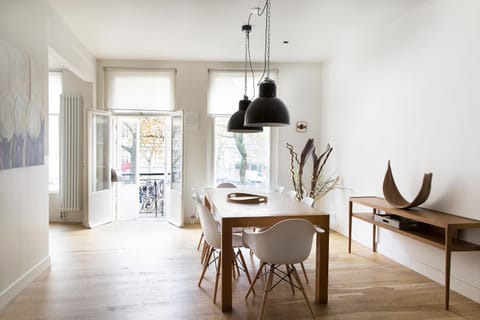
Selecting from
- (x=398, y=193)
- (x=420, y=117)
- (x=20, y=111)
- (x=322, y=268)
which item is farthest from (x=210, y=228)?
(x=420, y=117)

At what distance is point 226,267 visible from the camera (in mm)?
2609

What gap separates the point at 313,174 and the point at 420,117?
7.11 ft

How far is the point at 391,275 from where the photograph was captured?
3434 mm

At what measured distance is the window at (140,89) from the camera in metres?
5.70

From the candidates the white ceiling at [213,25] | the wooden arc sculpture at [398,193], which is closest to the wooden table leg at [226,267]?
the wooden arc sculpture at [398,193]

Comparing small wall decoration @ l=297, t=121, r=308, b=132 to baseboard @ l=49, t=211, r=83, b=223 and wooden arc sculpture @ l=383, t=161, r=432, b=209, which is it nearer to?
wooden arc sculpture @ l=383, t=161, r=432, b=209

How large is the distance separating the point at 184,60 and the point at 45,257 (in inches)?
Result: 149

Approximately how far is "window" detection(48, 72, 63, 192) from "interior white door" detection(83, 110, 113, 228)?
90 cm

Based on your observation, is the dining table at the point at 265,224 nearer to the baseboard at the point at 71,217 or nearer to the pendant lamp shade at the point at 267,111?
the pendant lamp shade at the point at 267,111

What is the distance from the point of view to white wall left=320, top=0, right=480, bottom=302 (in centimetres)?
291

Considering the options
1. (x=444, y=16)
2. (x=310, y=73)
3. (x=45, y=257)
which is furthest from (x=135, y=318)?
(x=310, y=73)

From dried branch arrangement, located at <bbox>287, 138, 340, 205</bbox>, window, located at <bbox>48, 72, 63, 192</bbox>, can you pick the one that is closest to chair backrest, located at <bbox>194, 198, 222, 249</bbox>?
dried branch arrangement, located at <bbox>287, 138, 340, 205</bbox>

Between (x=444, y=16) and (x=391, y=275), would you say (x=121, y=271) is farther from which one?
(x=444, y=16)

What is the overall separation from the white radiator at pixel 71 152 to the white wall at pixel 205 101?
0.49m
